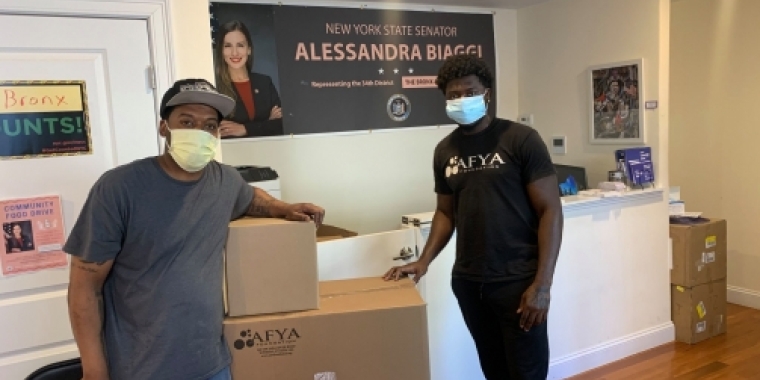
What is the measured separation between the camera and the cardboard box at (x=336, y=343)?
148cm

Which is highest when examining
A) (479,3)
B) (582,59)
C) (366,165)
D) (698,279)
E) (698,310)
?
(479,3)

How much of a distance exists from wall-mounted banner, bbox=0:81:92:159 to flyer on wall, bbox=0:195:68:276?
0.16m

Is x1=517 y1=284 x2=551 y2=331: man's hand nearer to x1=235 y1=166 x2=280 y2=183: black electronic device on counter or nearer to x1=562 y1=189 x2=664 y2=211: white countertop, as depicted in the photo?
x1=562 y1=189 x2=664 y2=211: white countertop

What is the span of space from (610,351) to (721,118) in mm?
2091

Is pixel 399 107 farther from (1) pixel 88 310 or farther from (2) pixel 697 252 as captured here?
(1) pixel 88 310

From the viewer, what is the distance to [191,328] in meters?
1.38

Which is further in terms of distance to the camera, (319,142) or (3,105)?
(319,142)

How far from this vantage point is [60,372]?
1688mm

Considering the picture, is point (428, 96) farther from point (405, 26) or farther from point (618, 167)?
point (618, 167)

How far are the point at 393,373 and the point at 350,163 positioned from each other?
2456mm

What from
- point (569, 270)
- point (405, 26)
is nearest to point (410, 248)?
point (569, 270)

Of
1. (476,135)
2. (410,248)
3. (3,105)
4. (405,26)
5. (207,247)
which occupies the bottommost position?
(410,248)

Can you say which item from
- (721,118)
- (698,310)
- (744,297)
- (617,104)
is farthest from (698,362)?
(721,118)

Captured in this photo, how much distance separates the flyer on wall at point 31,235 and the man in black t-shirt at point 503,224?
1.12 metres
